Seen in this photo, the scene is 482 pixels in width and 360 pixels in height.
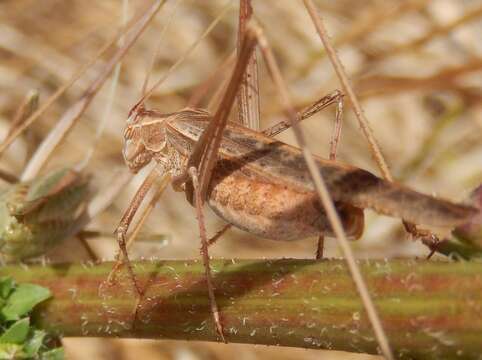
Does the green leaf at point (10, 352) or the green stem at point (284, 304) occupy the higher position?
the green stem at point (284, 304)

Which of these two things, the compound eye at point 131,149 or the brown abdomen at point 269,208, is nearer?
the brown abdomen at point 269,208

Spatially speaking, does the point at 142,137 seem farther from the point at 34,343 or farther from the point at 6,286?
the point at 34,343

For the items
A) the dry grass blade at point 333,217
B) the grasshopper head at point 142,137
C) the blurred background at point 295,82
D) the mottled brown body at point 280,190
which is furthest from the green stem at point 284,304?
the blurred background at point 295,82

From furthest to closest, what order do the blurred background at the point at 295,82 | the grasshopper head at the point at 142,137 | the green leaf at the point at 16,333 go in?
the blurred background at the point at 295,82 < the grasshopper head at the point at 142,137 < the green leaf at the point at 16,333

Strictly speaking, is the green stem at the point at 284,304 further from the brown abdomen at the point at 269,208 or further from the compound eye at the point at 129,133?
the compound eye at the point at 129,133

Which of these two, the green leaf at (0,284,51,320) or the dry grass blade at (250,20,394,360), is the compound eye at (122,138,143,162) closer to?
the green leaf at (0,284,51,320)

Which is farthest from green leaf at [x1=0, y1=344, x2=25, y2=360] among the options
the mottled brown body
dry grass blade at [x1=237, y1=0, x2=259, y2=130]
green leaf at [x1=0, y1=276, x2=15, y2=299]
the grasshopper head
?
dry grass blade at [x1=237, y1=0, x2=259, y2=130]

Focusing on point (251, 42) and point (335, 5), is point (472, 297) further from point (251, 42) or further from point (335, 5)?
point (335, 5)
